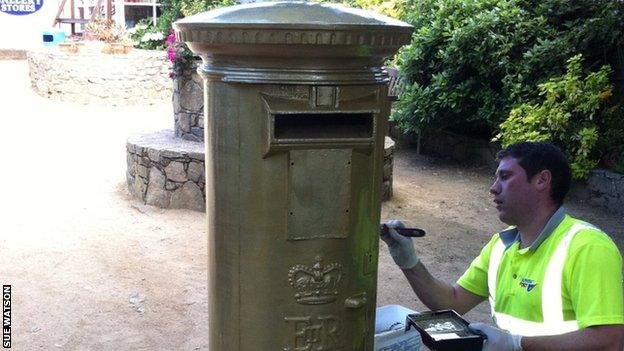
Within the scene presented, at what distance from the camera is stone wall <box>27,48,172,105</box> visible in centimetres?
1178

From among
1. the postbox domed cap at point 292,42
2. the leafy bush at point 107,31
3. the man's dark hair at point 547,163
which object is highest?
the postbox domed cap at point 292,42

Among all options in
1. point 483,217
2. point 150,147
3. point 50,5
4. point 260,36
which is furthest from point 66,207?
point 50,5

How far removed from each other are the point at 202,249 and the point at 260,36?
11.8ft

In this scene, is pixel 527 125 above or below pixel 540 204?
below

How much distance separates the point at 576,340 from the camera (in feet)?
6.48

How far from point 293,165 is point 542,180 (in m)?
0.81

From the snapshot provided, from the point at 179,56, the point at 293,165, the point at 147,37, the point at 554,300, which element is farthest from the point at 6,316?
the point at 147,37

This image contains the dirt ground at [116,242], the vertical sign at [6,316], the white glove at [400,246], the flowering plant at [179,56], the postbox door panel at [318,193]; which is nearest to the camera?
the postbox door panel at [318,193]

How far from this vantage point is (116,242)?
17.4ft

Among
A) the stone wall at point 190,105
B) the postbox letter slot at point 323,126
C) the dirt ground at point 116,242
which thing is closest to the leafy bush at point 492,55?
the dirt ground at point 116,242

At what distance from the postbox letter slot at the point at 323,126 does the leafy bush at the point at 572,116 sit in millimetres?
4844

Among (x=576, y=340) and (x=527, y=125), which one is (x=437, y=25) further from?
(x=576, y=340)

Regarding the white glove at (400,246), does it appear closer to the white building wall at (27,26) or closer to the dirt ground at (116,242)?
the dirt ground at (116,242)

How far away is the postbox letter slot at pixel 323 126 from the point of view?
1.90m
